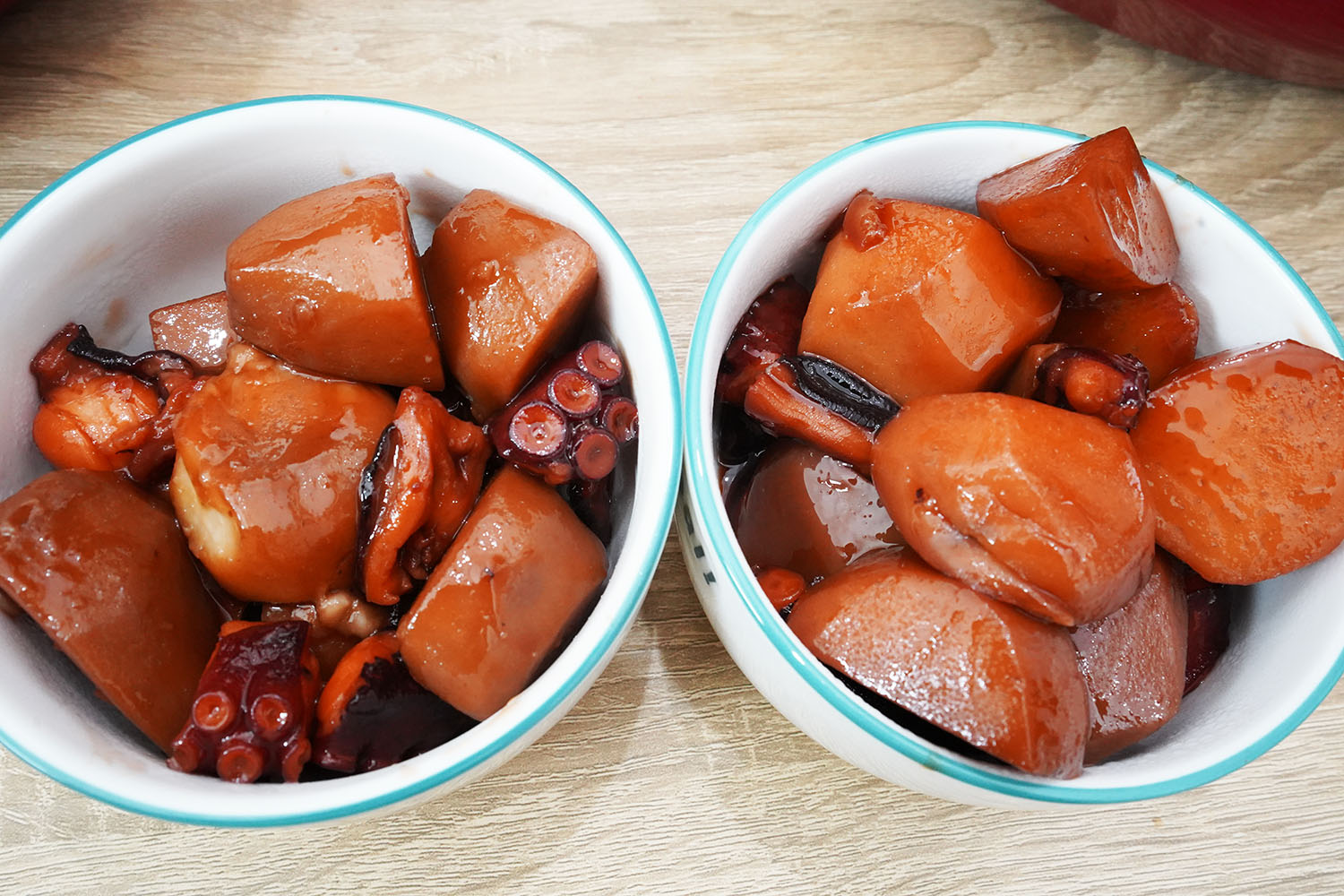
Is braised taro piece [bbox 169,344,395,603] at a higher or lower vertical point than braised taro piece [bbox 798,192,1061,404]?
lower

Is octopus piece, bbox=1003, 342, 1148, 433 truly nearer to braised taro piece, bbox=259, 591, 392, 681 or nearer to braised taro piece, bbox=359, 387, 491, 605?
braised taro piece, bbox=359, 387, 491, 605

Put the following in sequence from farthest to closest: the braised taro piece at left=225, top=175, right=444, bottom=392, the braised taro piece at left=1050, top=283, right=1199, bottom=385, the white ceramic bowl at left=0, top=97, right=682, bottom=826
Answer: the braised taro piece at left=1050, top=283, right=1199, bottom=385
the braised taro piece at left=225, top=175, right=444, bottom=392
the white ceramic bowl at left=0, top=97, right=682, bottom=826

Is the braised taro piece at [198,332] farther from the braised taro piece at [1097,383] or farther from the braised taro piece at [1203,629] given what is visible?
the braised taro piece at [1203,629]

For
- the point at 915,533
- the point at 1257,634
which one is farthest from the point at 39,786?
the point at 1257,634

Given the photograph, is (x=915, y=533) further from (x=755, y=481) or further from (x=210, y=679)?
(x=210, y=679)

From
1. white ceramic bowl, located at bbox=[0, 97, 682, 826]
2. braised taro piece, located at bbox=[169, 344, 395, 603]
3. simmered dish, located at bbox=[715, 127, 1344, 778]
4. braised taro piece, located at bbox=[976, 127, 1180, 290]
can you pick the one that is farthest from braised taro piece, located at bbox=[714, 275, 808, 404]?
braised taro piece, located at bbox=[169, 344, 395, 603]

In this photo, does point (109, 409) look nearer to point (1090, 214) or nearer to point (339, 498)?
point (339, 498)
